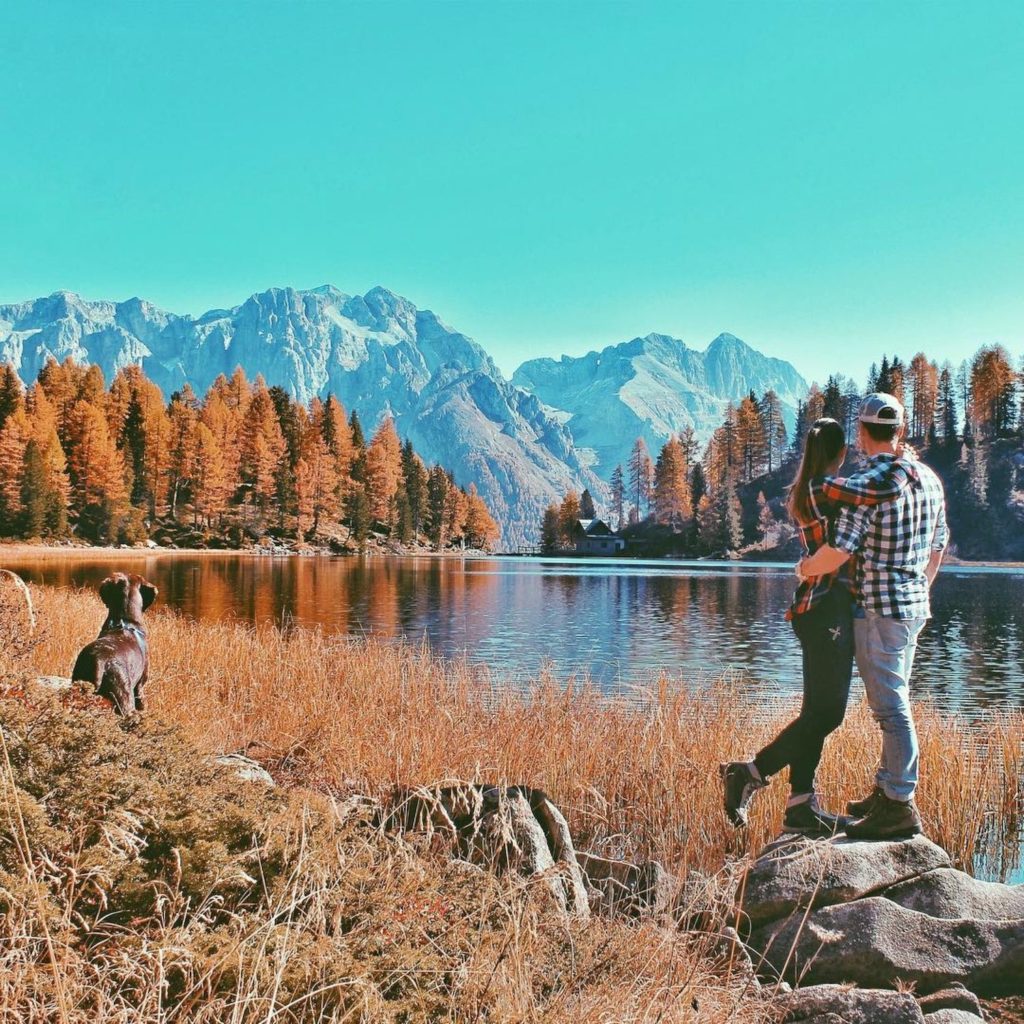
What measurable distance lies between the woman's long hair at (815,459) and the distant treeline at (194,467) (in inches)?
2421

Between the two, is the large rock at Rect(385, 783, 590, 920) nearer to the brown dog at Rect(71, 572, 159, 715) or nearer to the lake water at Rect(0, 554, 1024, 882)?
the brown dog at Rect(71, 572, 159, 715)

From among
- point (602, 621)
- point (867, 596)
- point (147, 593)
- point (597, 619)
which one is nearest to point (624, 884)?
point (867, 596)

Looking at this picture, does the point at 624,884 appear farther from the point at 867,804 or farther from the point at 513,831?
the point at 867,804

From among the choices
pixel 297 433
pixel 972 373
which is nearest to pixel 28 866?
pixel 297 433

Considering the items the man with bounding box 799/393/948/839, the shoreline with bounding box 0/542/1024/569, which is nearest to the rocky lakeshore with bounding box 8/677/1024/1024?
the man with bounding box 799/393/948/839

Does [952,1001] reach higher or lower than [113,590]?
lower

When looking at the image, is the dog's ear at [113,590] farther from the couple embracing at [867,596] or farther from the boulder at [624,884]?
the couple embracing at [867,596]

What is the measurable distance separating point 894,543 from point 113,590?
18.4ft

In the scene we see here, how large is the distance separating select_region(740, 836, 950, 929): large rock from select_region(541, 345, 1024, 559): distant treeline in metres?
93.3

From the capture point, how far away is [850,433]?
5369 inches

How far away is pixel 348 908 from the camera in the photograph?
313cm

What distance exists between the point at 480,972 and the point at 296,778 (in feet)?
14.3

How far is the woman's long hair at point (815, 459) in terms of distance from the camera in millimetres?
4980

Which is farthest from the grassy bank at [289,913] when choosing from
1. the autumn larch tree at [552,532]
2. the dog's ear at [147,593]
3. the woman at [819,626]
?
the autumn larch tree at [552,532]
